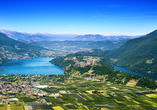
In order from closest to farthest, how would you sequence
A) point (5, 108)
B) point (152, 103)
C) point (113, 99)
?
point (5, 108)
point (152, 103)
point (113, 99)

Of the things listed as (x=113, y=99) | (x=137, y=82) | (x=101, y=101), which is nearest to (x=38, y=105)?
(x=101, y=101)

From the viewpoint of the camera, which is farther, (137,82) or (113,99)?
(137,82)

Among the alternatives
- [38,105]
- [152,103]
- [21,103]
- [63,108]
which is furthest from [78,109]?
[152,103]

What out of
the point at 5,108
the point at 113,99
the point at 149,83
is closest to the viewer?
the point at 5,108

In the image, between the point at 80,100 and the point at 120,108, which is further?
the point at 80,100

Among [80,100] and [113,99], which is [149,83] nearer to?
[113,99]

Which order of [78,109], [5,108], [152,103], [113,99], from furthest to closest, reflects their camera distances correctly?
[113,99] → [152,103] → [78,109] → [5,108]

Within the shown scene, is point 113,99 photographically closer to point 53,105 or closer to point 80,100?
point 80,100

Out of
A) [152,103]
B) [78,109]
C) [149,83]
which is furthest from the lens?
[149,83]
